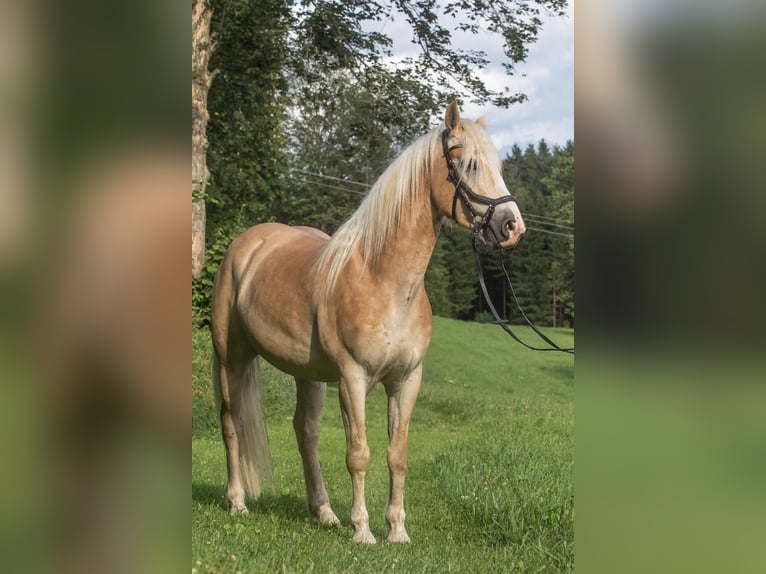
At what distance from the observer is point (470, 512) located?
4.80 meters

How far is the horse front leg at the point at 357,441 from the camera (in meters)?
3.96

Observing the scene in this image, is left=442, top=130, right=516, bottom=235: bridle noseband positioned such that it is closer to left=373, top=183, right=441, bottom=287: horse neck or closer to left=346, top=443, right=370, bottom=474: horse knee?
left=373, top=183, right=441, bottom=287: horse neck

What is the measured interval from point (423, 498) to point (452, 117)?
3.26 metres

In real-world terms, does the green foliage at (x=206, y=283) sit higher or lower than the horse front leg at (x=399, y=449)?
higher

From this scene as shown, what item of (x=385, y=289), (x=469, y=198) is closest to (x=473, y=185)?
(x=469, y=198)

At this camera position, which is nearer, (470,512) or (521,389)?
(470,512)

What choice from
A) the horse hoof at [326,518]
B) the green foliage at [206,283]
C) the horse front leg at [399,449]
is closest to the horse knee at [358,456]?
the horse front leg at [399,449]
